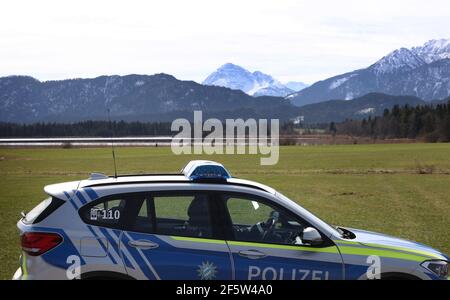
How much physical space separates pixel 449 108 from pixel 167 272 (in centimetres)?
11750

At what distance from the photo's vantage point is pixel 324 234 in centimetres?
573

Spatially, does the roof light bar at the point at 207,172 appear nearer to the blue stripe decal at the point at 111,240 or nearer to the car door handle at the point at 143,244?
the car door handle at the point at 143,244

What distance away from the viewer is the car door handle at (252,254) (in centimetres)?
547

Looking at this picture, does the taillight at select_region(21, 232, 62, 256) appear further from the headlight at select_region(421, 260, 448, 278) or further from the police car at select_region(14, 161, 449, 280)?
the headlight at select_region(421, 260, 448, 278)

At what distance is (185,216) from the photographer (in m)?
5.76

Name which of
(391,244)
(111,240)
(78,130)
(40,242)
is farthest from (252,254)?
(78,130)

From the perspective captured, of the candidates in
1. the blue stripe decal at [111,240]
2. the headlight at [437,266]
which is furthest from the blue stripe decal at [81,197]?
the headlight at [437,266]

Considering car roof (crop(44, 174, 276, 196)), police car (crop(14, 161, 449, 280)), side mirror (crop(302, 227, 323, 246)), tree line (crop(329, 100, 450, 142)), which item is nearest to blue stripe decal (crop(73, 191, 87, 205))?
Answer: police car (crop(14, 161, 449, 280))

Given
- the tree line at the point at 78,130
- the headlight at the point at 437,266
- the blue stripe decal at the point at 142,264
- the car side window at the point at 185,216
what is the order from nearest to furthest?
the blue stripe decal at the point at 142,264 < the car side window at the point at 185,216 < the headlight at the point at 437,266 < the tree line at the point at 78,130

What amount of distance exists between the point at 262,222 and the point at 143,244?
1372mm

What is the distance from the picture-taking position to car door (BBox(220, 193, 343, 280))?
17.9 feet

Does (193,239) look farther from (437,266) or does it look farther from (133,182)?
(437,266)

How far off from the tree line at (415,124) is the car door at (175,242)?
109873 mm
